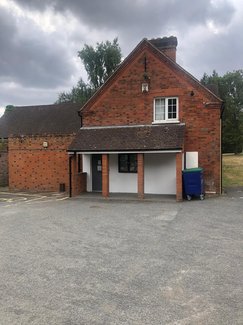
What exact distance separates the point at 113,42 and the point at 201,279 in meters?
41.1

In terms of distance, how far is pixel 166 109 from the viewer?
1695 cm

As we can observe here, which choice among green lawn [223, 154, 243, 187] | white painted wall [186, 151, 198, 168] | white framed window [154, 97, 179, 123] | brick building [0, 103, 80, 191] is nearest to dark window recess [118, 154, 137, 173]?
white framed window [154, 97, 179, 123]

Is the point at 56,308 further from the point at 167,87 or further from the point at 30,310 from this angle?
the point at 167,87

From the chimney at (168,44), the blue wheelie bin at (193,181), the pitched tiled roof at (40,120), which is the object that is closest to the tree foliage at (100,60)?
the pitched tiled roof at (40,120)

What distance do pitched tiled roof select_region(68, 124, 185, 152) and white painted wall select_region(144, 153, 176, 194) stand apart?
1.28 meters

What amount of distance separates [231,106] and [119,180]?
52.3 metres

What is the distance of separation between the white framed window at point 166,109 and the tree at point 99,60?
2583cm

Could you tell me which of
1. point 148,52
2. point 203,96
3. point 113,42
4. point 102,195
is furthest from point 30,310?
point 113,42

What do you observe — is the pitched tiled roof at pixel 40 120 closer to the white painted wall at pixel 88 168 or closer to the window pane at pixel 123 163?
the white painted wall at pixel 88 168

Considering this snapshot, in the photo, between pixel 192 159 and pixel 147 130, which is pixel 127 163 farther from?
pixel 192 159

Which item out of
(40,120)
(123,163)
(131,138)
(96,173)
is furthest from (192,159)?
(40,120)

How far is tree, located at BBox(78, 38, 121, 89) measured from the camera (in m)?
41.8

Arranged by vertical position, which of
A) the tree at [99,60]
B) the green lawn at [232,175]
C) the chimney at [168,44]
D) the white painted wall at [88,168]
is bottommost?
the green lawn at [232,175]

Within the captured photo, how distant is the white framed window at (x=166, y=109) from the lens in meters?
16.8
